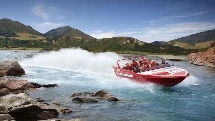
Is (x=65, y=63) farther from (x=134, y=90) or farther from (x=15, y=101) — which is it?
(x=15, y=101)

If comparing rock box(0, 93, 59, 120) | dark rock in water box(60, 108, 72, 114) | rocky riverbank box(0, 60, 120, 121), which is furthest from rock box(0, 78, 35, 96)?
dark rock in water box(60, 108, 72, 114)

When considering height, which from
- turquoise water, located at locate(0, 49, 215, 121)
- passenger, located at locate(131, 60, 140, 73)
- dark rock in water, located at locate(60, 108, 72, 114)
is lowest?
turquoise water, located at locate(0, 49, 215, 121)

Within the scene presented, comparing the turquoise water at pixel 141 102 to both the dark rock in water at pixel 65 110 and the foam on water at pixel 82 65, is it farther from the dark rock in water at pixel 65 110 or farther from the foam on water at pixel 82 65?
the foam on water at pixel 82 65

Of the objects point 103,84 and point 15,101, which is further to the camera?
point 103,84

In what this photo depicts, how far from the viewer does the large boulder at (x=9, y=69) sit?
160 feet

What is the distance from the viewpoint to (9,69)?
1930 inches

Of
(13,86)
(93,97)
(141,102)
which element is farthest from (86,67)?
(141,102)

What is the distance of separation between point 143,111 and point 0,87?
48.1ft

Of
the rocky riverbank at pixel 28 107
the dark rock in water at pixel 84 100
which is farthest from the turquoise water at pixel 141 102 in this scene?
the rocky riverbank at pixel 28 107

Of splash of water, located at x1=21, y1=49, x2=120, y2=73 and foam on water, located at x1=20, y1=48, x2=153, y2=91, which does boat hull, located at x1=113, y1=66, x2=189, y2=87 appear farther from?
splash of water, located at x1=21, y1=49, x2=120, y2=73

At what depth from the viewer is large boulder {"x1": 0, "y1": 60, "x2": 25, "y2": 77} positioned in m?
48.7

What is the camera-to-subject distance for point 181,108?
2780 centimetres

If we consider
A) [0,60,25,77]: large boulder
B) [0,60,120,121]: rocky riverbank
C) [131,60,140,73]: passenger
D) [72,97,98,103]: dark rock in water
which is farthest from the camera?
[0,60,25,77]: large boulder

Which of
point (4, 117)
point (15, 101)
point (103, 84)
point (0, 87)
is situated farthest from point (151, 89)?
point (4, 117)
